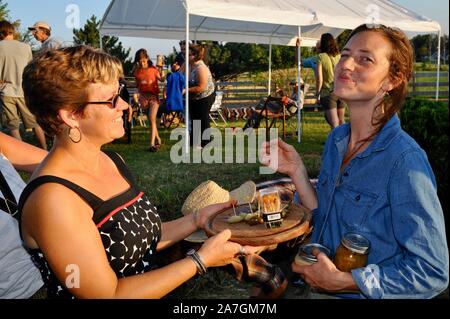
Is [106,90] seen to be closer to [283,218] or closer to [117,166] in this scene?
[117,166]

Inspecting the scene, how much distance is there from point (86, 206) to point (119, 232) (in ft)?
0.51

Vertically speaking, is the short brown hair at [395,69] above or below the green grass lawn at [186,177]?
above

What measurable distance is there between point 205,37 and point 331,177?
10.8m

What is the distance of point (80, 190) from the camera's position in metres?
1.51

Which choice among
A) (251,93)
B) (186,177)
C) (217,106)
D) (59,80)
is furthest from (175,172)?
(251,93)

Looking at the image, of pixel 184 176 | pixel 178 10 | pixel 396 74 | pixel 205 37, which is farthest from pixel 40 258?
pixel 205 37

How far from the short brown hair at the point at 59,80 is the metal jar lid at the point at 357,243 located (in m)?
1.02

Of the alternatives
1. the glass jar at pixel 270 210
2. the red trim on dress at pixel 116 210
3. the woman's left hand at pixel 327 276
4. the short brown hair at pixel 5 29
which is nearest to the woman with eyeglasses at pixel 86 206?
the red trim on dress at pixel 116 210

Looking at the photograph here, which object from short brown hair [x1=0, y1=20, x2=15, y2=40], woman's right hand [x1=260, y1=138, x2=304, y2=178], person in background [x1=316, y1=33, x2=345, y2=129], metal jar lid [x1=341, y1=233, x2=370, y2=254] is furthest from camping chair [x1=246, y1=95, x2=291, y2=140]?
metal jar lid [x1=341, y1=233, x2=370, y2=254]

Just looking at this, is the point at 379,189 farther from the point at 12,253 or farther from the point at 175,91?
the point at 175,91

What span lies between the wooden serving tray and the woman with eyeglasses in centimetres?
8

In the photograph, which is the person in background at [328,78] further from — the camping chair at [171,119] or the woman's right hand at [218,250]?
the woman's right hand at [218,250]

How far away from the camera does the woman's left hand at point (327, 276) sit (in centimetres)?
151

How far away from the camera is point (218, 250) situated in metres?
1.70
